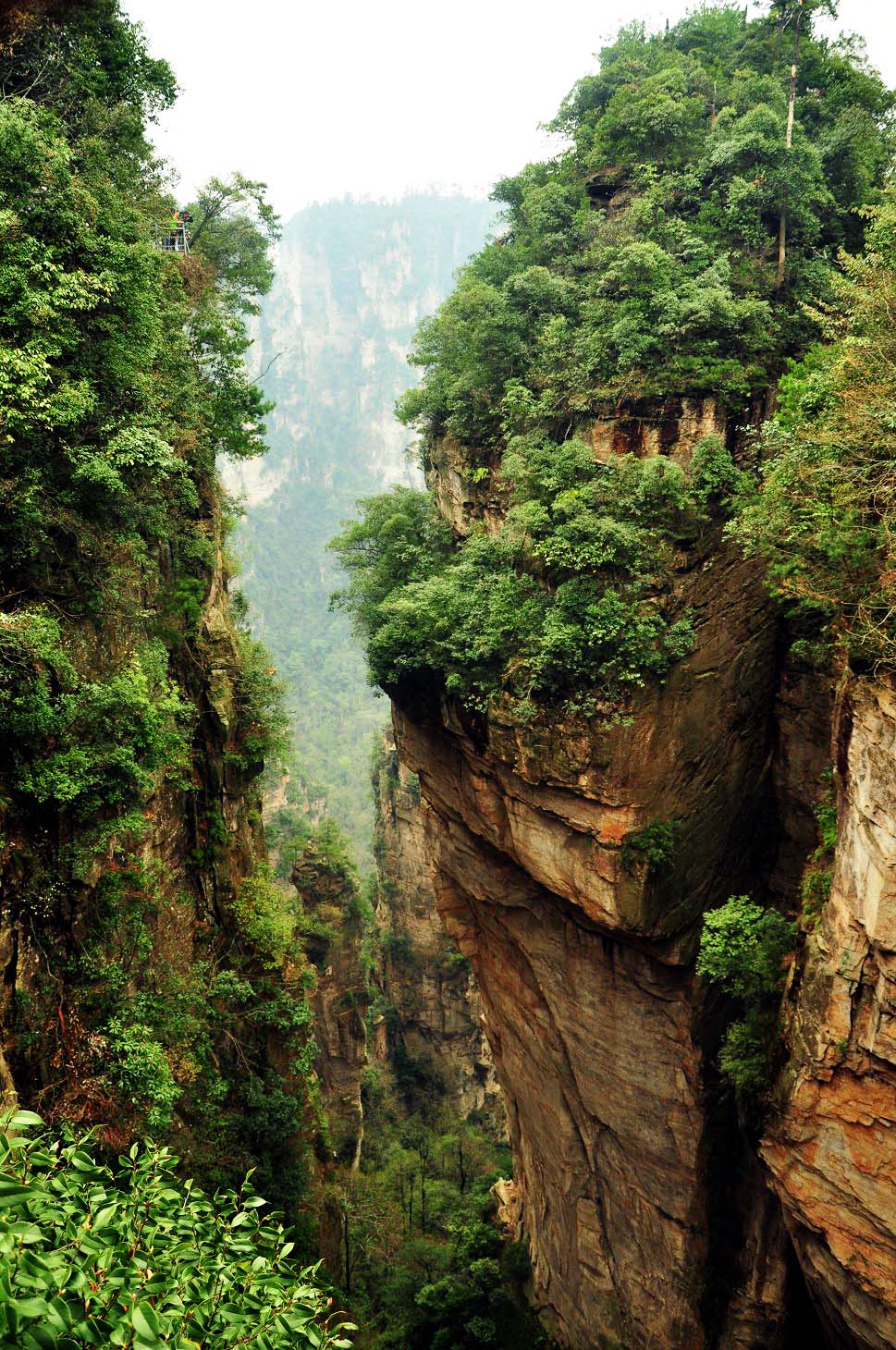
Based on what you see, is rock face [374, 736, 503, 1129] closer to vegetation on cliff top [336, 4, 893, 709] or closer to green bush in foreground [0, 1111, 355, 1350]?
vegetation on cliff top [336, 4, 893, 709]

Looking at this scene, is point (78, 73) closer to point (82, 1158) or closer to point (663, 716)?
point (663, 716)

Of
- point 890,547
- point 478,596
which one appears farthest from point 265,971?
point 890,547

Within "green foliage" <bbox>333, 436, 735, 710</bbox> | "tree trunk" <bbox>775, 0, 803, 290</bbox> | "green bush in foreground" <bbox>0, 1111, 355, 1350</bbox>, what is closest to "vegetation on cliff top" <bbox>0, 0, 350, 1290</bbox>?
"green foliage" <bbox>333, 436, 735, 710</bbox>

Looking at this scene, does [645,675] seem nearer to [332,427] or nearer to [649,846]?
[649,846]

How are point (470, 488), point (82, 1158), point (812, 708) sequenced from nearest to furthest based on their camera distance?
point (82, 1158) → point (812, 708) → point (470, 488)

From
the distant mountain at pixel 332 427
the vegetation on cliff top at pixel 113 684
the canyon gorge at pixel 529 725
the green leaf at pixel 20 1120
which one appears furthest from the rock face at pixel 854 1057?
the distant mountain at pixel 332 427

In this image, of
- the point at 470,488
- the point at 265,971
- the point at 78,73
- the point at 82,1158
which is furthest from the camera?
the point at 470,488

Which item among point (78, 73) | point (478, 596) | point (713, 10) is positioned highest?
point (713, 10)
